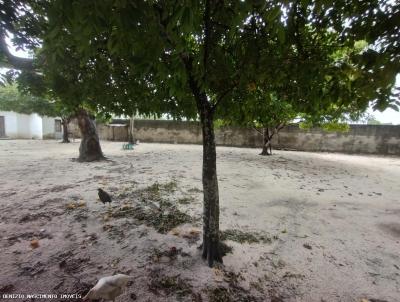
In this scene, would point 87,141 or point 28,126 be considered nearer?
point 87,141

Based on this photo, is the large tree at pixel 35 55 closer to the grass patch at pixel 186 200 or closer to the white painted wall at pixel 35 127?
the grass patch at pixel 186 200

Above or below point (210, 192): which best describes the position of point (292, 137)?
above

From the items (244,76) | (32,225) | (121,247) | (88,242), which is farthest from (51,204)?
(244,76)

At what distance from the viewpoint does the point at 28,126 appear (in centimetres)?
2502

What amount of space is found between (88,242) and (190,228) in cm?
141

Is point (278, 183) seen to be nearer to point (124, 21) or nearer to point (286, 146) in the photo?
point (124, 21)

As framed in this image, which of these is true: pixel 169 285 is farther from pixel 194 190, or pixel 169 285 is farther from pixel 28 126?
pixel 28 126

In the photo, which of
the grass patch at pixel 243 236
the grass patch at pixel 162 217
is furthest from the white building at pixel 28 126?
the grass patch at pixel 243 236

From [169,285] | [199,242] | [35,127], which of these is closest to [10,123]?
[35,127]

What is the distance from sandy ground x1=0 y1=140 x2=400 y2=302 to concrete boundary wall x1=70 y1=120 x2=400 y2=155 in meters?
9.18

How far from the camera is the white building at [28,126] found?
23766 mm

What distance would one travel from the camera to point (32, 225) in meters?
3.51

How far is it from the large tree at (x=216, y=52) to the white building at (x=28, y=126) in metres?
26.3

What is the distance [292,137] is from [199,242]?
1505cm
